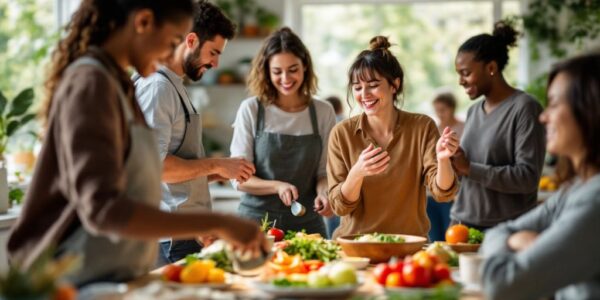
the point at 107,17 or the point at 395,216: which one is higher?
the point at 107,17

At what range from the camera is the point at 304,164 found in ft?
12.5

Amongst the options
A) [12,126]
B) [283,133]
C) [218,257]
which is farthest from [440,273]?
[12,126]

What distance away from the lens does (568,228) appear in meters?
1.86

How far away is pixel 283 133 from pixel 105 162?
2.03 m

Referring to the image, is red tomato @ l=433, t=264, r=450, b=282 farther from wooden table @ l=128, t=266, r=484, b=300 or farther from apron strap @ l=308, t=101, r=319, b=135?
apron strap @ l=308, t=101, r=319, b=135

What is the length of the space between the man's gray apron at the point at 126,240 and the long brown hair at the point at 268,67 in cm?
171

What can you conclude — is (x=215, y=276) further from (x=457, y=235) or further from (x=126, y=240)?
(x=457, y=235)

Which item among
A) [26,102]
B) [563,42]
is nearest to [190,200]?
[26,102]

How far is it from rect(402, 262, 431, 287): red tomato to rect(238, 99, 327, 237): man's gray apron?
1.65 metres

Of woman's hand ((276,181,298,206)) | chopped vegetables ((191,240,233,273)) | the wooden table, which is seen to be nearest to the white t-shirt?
woman's hand ((276,181,298,206))

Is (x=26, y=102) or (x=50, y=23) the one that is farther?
(x=50, y=23)

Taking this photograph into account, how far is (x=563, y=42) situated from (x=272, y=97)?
14.1 ft

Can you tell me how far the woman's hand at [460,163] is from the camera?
360cm

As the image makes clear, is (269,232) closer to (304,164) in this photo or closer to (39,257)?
(304,164)
